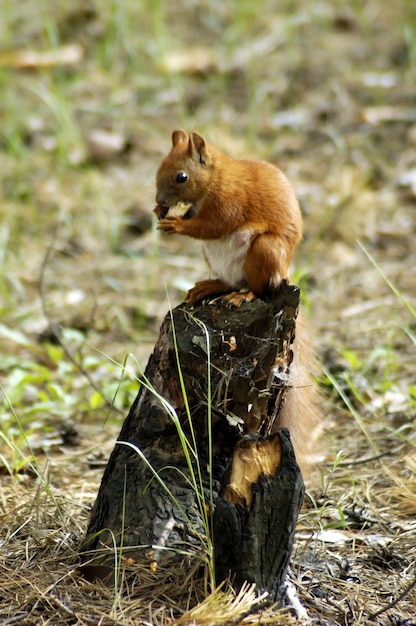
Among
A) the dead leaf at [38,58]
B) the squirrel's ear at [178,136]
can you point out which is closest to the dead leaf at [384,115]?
the dead leaf at [38,58]

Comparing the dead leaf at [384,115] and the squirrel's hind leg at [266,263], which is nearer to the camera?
the squirrel's hind leg at [266,263]

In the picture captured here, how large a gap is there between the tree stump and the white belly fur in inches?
8.6

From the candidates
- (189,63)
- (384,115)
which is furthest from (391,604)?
(189,63)

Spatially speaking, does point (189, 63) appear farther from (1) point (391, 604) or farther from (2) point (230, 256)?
(1) point (391, 604)

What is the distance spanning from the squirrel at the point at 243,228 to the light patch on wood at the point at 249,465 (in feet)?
1.34

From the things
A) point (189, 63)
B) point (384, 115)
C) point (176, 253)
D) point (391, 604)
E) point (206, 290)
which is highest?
point (189, 63)

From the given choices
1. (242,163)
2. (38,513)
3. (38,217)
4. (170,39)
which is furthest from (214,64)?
(38,513)

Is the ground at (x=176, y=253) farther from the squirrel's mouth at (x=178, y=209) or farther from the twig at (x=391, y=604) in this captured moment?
the squirrel's mouth at (x=178, y=209)

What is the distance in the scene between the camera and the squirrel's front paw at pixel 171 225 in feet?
7.86

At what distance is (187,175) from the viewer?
2490mm

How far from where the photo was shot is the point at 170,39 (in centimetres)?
667

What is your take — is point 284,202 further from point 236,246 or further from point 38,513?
point 38,513

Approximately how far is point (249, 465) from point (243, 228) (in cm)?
77

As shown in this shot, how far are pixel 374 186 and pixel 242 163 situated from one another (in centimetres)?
271
